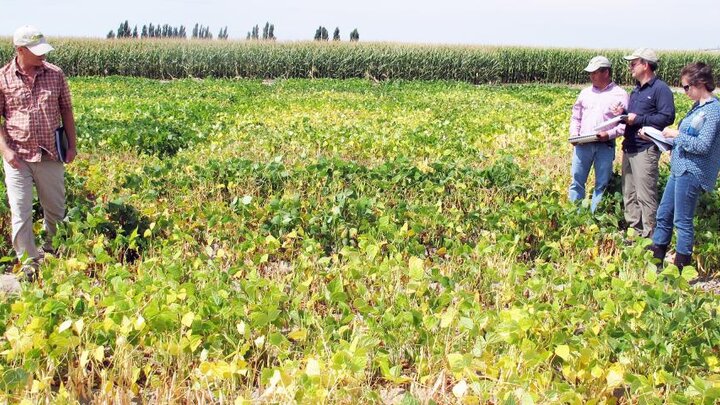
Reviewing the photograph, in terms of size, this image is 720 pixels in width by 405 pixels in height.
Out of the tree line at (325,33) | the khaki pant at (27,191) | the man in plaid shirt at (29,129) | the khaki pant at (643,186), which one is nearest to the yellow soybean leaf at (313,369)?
the man in plaid shirt at (29,129)

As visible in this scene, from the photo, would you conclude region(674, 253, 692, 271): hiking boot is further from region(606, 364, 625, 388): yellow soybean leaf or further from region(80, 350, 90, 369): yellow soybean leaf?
region(80, 350, 90, 369): yellow soybean leaf

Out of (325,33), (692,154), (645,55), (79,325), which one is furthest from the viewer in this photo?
(325,33)

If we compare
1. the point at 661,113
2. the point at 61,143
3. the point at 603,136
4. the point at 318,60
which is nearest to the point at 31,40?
the point at 61,143

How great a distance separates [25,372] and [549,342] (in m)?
2.54

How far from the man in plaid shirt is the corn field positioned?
30.6 metres

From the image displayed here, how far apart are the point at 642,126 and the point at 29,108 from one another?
16.8ft

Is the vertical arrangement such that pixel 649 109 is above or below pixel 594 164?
above

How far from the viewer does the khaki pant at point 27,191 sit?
482 centimetres

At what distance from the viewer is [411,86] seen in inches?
921

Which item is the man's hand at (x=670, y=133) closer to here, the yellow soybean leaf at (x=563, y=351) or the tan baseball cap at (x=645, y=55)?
the tan baseball cap at (x=645, y=55)

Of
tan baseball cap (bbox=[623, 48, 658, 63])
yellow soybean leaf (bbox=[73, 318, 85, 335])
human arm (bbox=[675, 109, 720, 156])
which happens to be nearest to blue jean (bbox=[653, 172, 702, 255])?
human arm (bbox=[675, 109, 720, 156])

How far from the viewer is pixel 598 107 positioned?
6047mm

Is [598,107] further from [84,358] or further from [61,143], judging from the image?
[84,358]

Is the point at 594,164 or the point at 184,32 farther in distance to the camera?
the point at 184,32
